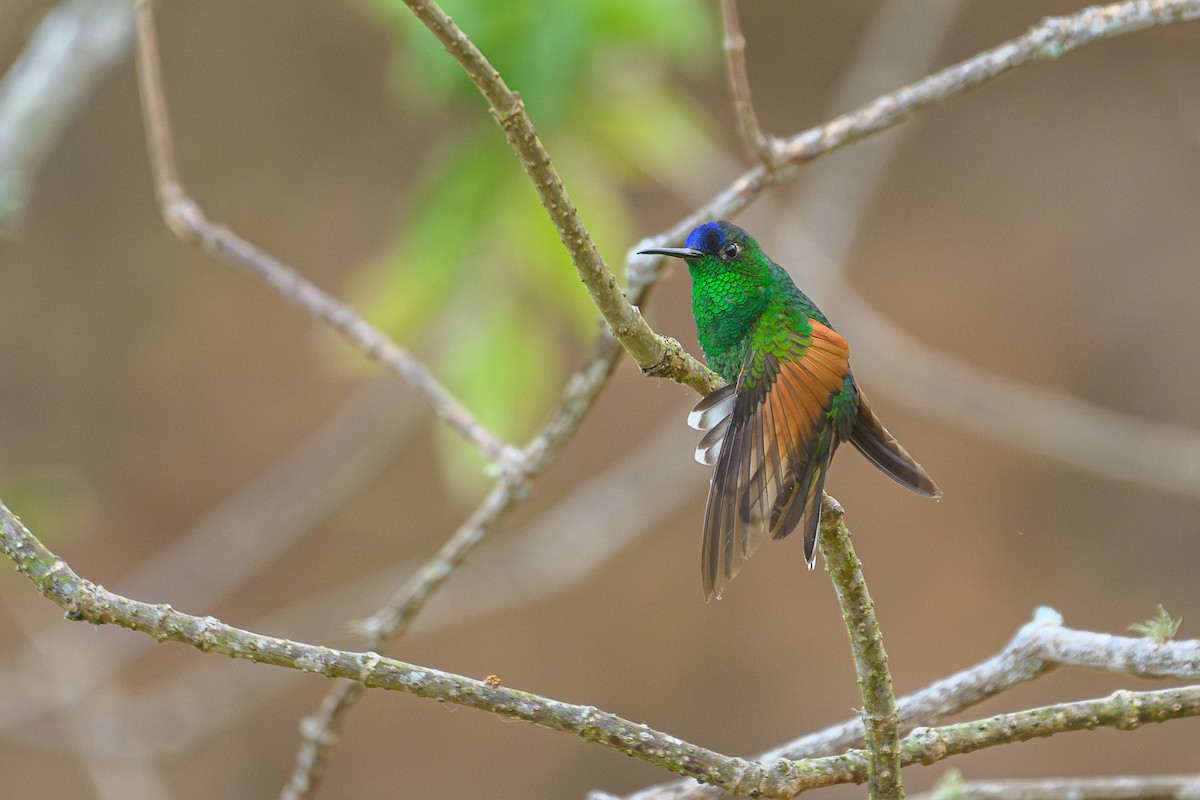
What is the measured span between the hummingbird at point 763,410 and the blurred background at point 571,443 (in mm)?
3116

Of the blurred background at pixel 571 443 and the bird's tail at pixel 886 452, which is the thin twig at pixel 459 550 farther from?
the blurred background at pixel 571 443

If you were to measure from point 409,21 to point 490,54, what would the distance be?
10.9 inches

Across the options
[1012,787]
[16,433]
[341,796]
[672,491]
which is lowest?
[1012,787]

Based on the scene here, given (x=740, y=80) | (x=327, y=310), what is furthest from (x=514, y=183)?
(x=740, y=80)

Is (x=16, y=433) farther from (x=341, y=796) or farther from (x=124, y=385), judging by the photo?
(x=341, y=796)

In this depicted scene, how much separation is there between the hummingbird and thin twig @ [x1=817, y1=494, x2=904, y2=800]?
0.08 feet

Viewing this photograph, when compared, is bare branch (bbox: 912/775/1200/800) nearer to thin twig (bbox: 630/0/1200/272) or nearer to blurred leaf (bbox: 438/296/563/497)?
thin twig (bbox: 630/0/1200/272)

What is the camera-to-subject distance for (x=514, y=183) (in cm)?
268

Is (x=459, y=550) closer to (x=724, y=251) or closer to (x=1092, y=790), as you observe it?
(x=724, y=251)

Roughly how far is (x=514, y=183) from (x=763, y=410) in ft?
4.63

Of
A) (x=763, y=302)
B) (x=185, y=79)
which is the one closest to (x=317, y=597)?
(x=185, y=79)

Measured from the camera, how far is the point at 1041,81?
5.57 meters

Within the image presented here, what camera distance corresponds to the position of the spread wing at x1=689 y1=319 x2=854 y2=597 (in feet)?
4.09

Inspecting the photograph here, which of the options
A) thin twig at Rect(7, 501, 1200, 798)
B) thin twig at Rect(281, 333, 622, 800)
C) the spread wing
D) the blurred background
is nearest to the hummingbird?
the spread wing
